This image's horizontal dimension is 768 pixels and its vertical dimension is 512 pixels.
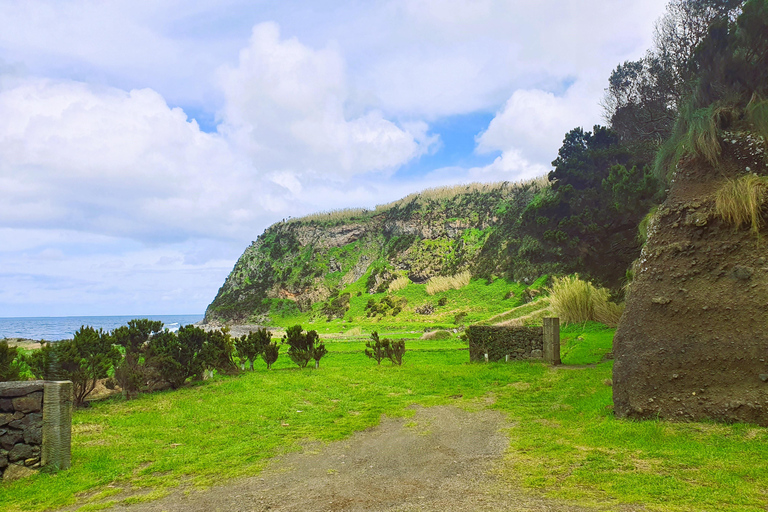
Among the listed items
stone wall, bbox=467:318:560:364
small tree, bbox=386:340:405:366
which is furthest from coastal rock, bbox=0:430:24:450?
stone wall, bbox=467:318:560:364

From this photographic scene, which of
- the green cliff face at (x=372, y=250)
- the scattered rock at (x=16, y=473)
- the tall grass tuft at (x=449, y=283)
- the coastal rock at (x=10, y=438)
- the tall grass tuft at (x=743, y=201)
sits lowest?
the scattered rock at (x=16, y=473)

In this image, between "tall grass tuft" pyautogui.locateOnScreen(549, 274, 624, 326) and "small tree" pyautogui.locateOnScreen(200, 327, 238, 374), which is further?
"tall grass tuft" pyautogui.locateOnScreen(549, 274, 624, 326)

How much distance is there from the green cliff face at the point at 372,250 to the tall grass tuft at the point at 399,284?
3.50 ft

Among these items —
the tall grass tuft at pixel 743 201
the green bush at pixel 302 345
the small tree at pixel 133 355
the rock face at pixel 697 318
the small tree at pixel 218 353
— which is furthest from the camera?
the green bush at pixel 302 345

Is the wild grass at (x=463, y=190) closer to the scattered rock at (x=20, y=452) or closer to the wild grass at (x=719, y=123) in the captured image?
the wild grass at (x=719, y=123)

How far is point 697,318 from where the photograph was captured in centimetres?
813

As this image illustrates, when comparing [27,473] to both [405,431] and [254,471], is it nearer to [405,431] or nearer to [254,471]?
[254,471]

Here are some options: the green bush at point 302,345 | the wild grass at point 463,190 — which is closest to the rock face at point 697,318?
the green bush at point 302,345

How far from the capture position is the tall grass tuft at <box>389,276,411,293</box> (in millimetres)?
58975

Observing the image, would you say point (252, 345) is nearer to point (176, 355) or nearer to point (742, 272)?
point (176, 355)

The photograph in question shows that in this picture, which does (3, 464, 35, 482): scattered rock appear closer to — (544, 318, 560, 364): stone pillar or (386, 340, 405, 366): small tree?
(386, 340, 405, 366): small tree

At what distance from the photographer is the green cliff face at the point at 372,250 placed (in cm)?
6228

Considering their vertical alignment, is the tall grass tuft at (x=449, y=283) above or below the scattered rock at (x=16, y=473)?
above

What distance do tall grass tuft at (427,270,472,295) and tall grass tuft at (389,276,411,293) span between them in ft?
19.6
